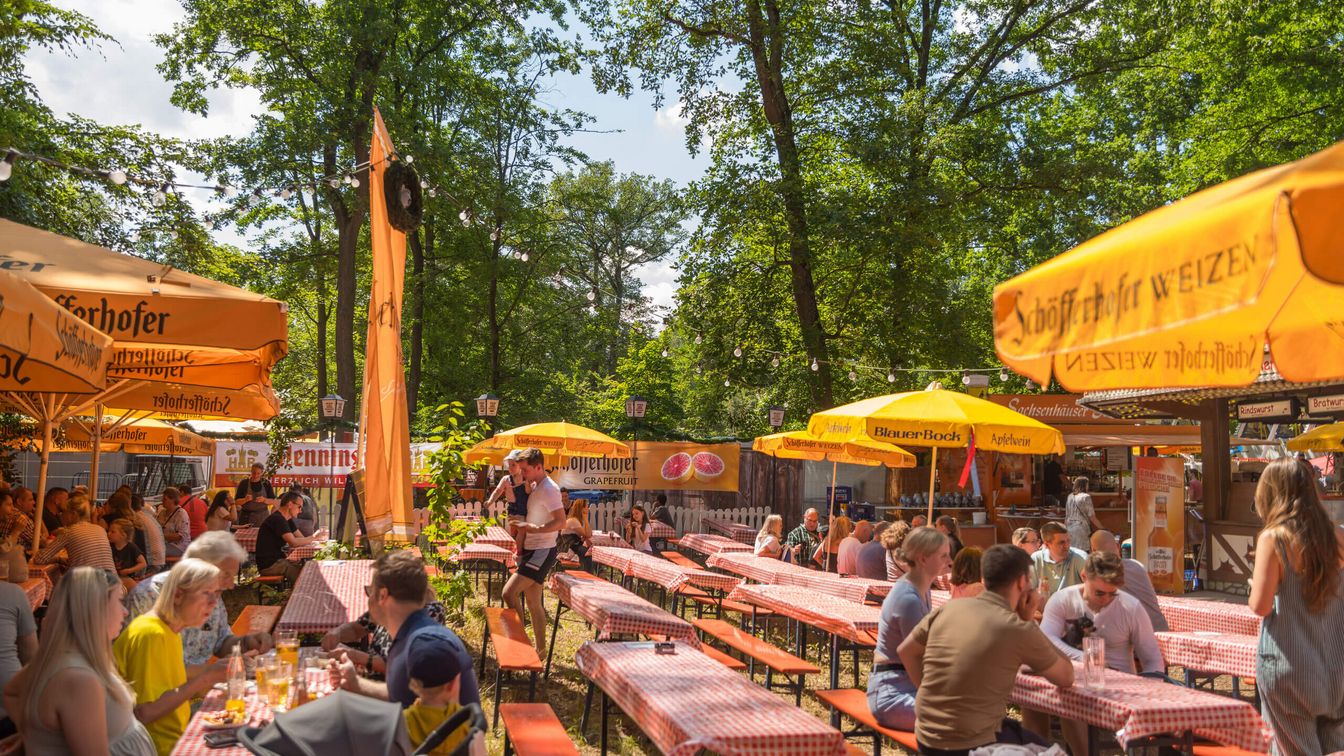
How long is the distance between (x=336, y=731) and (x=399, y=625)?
1.32m

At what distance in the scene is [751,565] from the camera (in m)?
10.6

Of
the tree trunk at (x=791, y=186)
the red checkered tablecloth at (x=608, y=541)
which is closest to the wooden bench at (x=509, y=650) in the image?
the red checkered tablecloth at (x=608, y=541)

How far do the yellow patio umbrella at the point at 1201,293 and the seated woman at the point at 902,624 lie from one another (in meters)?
1.35

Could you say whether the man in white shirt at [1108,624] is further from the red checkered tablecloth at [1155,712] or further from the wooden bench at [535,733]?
the wooden bench at [535,733]

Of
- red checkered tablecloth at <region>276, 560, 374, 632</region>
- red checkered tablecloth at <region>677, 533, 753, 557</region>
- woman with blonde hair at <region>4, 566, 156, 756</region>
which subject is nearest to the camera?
woman with blonde hair at <region>4, 566, 156, 756</region>

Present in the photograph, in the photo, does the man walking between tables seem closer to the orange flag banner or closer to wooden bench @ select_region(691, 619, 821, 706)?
wooden bench @ select_region(691, 619, 821, 706)

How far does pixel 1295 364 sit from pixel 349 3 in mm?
23401

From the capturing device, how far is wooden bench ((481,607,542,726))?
6.39 m

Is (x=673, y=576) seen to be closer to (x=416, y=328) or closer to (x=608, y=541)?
(x=608, y=541)

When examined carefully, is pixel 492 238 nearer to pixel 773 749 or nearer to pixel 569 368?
pixel 569 368

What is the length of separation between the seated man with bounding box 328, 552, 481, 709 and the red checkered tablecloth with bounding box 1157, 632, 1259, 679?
4.44 meters

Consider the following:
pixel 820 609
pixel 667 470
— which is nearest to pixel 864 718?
pixel 820 609

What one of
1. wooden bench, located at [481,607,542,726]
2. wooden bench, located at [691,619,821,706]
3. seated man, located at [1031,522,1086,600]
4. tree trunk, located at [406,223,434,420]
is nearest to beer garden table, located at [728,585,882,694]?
wooden bench, located at [691,619,821,706]

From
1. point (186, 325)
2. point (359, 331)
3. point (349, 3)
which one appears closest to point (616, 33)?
point (349, 3)
